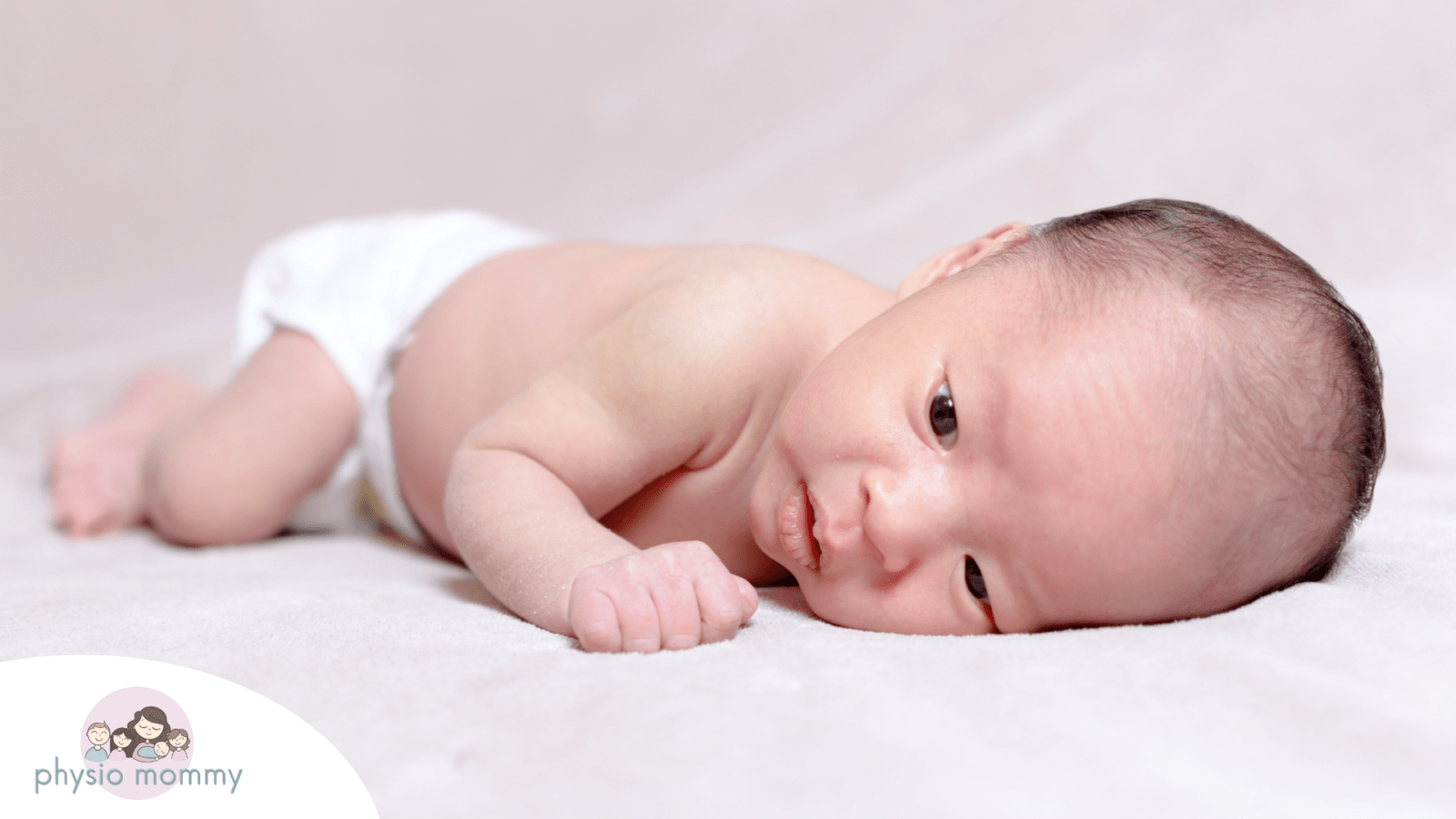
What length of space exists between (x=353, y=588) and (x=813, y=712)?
590 mm

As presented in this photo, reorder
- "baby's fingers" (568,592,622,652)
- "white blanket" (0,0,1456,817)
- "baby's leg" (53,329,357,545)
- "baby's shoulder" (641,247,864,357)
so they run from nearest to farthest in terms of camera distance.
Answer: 1. "white blanket" (0,0,1456,817)
2. "baby's fingers" (568,592,622,652)
3. "baby's shoulder" (641,247,864,357)
4. "baby's leg" (53,329,357,545)

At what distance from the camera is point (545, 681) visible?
0.74 m

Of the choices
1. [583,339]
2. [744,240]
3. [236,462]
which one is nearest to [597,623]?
[583,339]

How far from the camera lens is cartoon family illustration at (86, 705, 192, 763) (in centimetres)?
70

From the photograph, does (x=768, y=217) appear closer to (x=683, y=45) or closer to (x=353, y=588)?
(x=683, y=45)

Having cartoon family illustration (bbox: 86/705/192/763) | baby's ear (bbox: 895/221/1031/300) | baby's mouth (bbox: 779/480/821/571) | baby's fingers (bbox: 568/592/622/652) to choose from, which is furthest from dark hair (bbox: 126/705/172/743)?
baby's ear (bbox: 895/221/1031/300)

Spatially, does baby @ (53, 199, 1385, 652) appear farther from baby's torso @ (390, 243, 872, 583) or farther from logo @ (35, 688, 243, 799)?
logo @ (35, 688, 243, 799)

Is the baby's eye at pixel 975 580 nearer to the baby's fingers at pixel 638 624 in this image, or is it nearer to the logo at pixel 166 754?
the baby's fingers at pixel 638 624

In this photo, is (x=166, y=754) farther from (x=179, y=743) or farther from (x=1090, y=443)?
(x=1090, y=443)

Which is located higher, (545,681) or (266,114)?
(266,114)

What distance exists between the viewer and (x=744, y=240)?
7.63 ft

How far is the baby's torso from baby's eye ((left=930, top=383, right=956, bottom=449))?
0.71 ft

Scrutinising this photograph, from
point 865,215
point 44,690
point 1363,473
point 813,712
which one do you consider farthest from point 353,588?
point 865,215

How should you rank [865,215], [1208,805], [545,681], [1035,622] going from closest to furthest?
[1208,805] < [545,681] < [1035,622] < [865,215]
